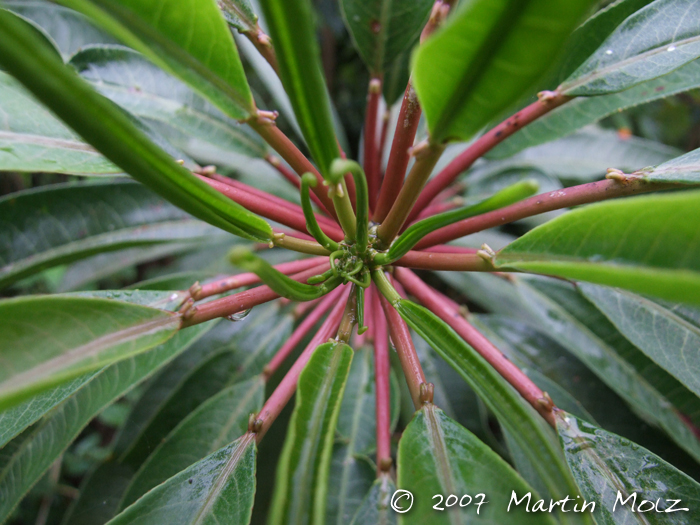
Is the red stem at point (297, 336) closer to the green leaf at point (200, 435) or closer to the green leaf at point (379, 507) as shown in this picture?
the green leaf at point (200, 435)

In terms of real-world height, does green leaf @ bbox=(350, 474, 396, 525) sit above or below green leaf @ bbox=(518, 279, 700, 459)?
below

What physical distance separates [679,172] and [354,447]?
820mm

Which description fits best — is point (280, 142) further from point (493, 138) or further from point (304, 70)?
point (493, 138)

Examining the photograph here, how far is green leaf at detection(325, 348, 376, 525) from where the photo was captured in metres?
0.90

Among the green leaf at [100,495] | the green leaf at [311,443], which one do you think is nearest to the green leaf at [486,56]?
the green leaf at [311,443]

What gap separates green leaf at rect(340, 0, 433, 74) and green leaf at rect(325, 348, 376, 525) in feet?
2.39

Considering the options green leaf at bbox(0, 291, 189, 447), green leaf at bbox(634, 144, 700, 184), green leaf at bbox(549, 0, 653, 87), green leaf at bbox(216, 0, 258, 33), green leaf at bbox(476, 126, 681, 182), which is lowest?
green leaf at bbox(0, 291, 189, 447)

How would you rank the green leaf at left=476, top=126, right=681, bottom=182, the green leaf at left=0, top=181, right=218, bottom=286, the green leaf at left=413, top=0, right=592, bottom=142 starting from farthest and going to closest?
1. the green leaf at left=476, top=126, right=681, bottom=182
2. the green leaf at left=0, top=181, right=218, bottom=286
3. the green leaf at left=413, top=0, right=592, bottom=142

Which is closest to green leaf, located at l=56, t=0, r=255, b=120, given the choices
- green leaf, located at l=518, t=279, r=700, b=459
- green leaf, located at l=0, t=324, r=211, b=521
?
green leaf, located at l=0, t=324, r=211, b=521

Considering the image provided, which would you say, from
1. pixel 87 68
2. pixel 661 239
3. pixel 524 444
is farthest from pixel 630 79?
pixel 87 68

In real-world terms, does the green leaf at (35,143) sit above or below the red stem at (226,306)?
above

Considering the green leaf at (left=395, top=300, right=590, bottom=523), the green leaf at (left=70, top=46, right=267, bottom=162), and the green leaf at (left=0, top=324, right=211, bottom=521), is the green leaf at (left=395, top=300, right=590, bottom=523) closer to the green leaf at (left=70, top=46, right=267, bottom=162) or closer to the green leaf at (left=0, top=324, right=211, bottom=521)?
the green leaf at (left=0, top=324, right=211, bottom=521)

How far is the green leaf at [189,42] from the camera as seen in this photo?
1.56ft

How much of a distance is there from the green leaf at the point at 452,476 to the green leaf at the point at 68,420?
482 millimetres
